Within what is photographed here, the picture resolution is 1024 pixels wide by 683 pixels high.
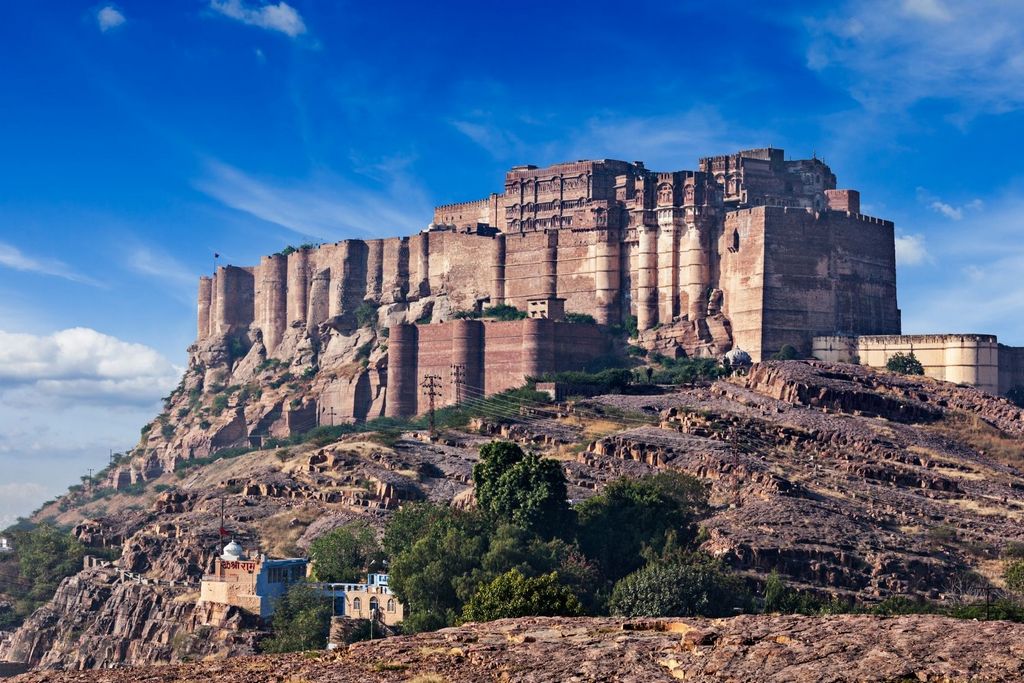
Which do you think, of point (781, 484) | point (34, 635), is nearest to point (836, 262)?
point (781, 484)

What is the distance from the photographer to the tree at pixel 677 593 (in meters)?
55.8

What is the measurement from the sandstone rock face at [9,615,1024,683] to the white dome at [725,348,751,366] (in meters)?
66.8

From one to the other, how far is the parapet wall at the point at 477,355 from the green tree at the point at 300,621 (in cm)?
3722

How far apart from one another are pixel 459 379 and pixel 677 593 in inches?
1808

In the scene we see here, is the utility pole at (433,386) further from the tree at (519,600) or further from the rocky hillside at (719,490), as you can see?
the tree at (519,600)

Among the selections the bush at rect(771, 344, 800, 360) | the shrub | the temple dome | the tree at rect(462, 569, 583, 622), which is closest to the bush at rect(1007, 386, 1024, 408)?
the bush at rect(771, 344, 800, 360)

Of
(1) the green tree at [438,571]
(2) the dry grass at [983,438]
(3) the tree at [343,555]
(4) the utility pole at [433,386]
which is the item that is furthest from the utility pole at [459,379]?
(1) the green tree at [438,571]

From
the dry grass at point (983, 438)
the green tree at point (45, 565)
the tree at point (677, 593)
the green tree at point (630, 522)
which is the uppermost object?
the dry grass at point (983, 438)

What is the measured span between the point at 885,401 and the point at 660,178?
89.0ft

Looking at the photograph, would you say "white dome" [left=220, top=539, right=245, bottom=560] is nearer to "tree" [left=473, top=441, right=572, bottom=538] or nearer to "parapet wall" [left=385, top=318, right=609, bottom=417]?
"tree" [left=473, top=441, right=572, bottom=538]

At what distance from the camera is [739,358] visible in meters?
96.1

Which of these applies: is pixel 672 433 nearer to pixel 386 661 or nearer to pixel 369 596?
pixel 369 596

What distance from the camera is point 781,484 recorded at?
74125mm

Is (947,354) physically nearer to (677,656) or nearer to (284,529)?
(284,529)
